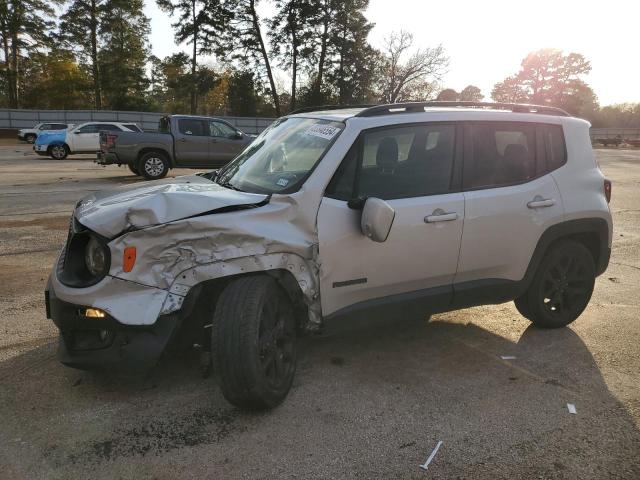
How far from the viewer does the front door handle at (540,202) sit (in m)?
4.03

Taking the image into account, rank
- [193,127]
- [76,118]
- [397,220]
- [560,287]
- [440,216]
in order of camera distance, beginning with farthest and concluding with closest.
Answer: [76,118], [193,127], [560,287], [440,216], [397,220]

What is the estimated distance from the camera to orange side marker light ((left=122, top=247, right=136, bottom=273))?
2891 millimetres

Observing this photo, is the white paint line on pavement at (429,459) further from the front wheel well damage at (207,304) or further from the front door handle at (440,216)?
the front door handle at (440,216)

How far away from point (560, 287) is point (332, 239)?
231 centimetres

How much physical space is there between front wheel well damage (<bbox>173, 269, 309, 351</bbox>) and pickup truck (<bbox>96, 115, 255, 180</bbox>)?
39.1 ft

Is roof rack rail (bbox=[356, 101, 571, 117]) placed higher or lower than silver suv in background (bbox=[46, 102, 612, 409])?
higher

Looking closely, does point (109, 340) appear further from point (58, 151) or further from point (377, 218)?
point (58, 151)

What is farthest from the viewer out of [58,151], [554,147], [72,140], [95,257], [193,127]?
[72,140]

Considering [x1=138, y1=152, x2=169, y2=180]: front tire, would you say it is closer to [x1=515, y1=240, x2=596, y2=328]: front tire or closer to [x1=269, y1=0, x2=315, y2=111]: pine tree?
[x1=515, y1=240, x2=596, y2=328]: front tire

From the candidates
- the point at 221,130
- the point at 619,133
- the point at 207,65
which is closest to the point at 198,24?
the point at 207,65

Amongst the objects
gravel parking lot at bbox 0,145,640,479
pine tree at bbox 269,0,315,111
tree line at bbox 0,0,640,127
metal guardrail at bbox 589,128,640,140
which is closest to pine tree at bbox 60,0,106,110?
tree line at bbox 0,0,640,127

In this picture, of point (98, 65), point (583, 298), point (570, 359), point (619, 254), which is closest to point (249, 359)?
point (570, 359)

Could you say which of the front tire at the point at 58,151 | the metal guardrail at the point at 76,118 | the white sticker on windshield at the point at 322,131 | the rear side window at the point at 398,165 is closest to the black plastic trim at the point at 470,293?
the rear side window at the point at 398,165

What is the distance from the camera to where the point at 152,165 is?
14320 mm
